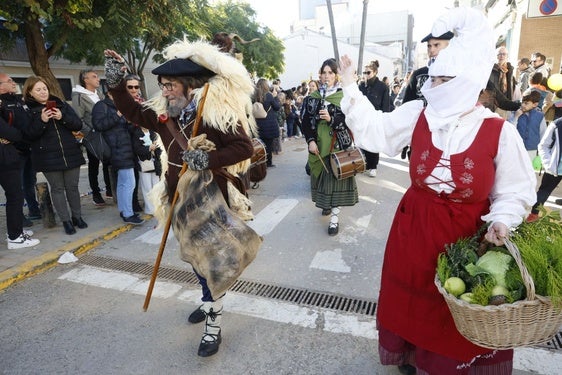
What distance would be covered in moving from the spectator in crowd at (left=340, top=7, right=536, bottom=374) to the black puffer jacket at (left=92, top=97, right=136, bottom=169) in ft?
12.2

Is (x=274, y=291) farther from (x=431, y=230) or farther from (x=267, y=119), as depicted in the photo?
(x=267, y=119)

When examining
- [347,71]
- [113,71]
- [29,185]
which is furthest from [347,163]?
[29,185]

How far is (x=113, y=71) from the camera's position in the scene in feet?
8.64

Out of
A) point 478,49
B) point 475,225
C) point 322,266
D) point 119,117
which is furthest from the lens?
point 119,117

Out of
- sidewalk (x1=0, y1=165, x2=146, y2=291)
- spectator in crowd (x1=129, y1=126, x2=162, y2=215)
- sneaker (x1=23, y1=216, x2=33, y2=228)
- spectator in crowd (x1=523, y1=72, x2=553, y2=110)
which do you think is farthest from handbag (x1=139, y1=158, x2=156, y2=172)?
spectator in crowd (x1=523, y1=72, x2=553, y2=110)

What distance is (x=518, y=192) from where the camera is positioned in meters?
1.87

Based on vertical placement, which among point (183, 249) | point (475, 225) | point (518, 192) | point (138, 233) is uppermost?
point (518, 192)

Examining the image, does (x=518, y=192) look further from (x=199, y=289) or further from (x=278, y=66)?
(x=278, y=66)

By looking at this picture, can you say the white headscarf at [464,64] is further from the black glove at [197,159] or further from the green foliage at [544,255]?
the black glove at [197,159]

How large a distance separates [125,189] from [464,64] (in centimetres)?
451

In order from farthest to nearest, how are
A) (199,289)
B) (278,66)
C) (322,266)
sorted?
(278,66)
(322,266)
(199,289)

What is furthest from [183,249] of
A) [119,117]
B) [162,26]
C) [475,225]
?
[162,26]

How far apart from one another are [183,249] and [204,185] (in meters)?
0.44

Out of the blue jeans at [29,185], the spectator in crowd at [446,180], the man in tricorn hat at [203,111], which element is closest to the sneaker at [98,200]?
the blue jeans at [29,185]
